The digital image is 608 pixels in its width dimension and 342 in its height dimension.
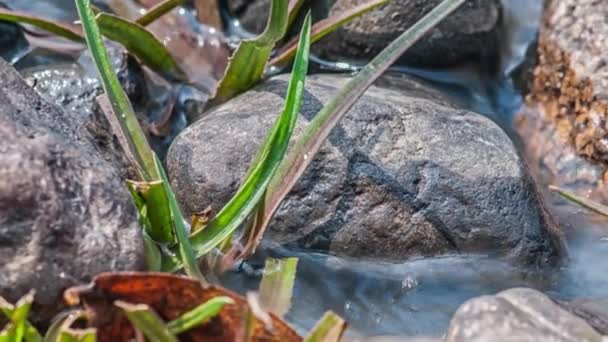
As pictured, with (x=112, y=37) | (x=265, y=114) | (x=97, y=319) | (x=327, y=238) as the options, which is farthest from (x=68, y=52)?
(x=97, y=319)

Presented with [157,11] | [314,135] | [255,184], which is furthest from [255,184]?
[157,11]

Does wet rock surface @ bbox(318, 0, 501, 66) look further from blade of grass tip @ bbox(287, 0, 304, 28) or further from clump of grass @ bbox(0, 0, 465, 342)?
clump of grass @ bbox(0, 0, 465, 342)

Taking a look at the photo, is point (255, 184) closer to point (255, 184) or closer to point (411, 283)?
point (255, 184)

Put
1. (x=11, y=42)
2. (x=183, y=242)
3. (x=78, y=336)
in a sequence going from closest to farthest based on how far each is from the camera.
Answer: (x=78, y=336), (x=183, y=242), (x=11, y=42)

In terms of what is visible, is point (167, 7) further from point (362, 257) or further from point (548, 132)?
point (548, 132)

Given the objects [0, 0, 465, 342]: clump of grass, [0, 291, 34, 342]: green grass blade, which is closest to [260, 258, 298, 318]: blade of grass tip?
[0, 0, 465, 342]: clump of grass

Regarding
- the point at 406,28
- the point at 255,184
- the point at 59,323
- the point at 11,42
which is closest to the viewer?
the point at 59,323

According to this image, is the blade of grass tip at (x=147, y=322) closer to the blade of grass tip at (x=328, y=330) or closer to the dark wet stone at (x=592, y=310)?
the blade of grass tip at (x=328, y=330)
